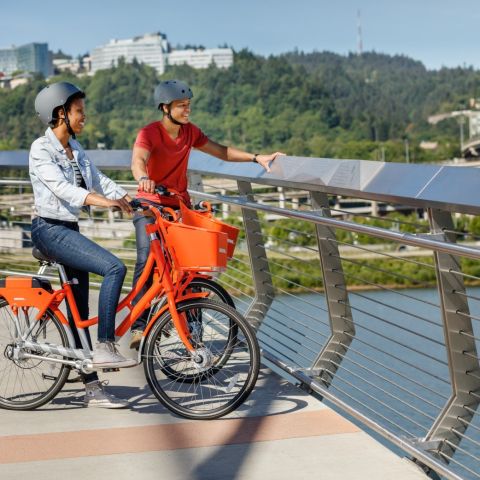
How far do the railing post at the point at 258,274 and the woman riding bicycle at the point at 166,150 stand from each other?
0.72 meters

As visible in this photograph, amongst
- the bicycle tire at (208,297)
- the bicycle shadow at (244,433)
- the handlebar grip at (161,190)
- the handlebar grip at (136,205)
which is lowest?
the bicycle shadow at (244,433)

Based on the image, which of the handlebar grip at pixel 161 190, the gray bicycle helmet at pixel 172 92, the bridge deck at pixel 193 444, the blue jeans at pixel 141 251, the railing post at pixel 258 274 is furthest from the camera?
the railing post at pixel 258 274

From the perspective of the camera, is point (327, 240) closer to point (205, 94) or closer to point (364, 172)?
point (364, 172)

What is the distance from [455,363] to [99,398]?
174cm

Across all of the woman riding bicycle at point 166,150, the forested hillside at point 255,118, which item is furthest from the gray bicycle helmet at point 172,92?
the forested hillside at point 255,118

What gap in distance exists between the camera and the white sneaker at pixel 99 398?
196 inches

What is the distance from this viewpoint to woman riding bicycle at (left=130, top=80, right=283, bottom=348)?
538 centimetres

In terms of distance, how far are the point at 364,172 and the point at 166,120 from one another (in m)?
1.53

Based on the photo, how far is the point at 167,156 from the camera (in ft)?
18.2

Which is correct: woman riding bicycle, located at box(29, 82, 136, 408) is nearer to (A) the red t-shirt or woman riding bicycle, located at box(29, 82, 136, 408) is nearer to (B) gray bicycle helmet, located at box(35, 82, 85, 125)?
(B) gray bicycle helmet, located at box(35, 82, 85, 125)

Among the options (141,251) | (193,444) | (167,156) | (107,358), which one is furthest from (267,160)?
(193,444)

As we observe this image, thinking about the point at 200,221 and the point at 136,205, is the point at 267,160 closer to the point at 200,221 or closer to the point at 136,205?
the point at 200,221

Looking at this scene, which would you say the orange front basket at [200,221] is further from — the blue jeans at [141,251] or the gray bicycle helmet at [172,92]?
the gray bicycle helmet at [172,92]

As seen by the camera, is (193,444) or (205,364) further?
→ (205,364)
